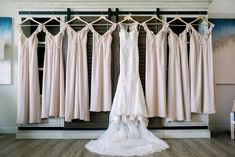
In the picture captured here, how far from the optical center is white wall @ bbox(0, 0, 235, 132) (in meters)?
4.27

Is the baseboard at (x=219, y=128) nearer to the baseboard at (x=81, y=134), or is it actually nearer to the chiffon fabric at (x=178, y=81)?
the baseboard at (x=81, y=134)

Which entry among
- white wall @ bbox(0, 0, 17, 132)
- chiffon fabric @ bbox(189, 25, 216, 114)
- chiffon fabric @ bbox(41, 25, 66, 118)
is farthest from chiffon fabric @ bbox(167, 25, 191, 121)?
white wall @ bbox(0, 0, 17, 132)

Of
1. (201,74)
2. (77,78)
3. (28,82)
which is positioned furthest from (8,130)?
(201,74)

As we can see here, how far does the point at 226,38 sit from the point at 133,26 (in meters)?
1.87

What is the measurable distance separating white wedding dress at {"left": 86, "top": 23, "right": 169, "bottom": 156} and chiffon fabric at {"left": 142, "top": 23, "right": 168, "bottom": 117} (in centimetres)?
16

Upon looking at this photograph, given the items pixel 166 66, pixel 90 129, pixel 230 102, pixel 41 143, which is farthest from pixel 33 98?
pixel 230 102

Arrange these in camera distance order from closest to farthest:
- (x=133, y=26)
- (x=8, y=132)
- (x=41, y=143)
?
(x=41, y=143) → (x=133, y=26) → (x=8, y=132)

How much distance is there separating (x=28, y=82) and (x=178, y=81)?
8.07 feet

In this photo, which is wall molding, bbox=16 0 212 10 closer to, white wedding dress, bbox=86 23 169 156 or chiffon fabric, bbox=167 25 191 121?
white wedding dress, bbox=86 23 169 156

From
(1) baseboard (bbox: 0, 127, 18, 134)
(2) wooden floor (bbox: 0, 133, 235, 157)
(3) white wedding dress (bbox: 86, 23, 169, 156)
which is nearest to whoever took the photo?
(2) wooden floor (bbox: 0, 133, 235, 157)

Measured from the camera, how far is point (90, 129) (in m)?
3.86

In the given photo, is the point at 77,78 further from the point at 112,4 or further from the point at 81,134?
the point at 112,4

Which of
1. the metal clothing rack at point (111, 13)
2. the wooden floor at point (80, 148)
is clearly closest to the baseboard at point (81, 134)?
the wooden floor at point (80, 148)

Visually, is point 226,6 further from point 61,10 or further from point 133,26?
point 61,10
